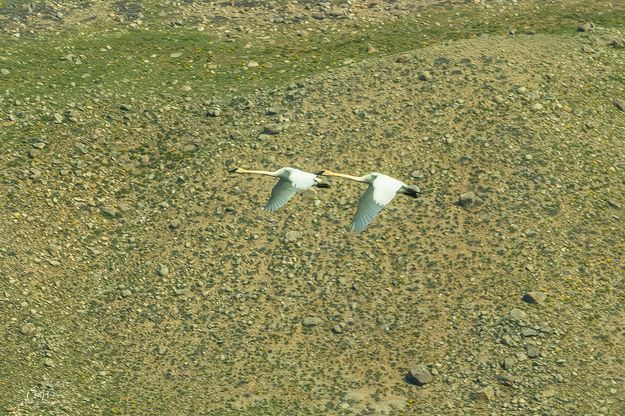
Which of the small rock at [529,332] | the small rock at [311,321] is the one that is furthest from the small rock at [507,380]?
the small rock at [311,321]

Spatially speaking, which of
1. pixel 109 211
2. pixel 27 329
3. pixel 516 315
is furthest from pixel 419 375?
pixel 109 211

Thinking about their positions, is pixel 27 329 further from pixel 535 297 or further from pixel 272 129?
pixel 535 297

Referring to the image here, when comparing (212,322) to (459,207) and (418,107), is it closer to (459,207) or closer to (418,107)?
(459,207)

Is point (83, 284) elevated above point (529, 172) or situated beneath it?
situated beneath

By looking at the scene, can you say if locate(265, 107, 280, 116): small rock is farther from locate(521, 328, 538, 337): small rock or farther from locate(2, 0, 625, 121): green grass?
locate(521, 328, 538, 337): small rock

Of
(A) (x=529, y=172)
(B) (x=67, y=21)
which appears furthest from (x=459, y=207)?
(B) (x=67, y=21)

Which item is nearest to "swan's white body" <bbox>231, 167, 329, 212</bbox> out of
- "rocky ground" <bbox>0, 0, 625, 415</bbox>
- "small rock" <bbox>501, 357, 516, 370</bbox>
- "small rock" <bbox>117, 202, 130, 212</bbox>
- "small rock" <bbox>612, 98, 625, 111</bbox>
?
"rocky ground" <bbox>0, 0, 625, 415</bbox>
